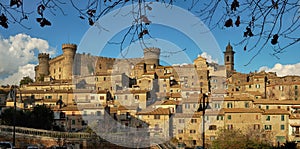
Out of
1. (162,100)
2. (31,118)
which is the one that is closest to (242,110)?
(162,100)

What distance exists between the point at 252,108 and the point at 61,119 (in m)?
18.6

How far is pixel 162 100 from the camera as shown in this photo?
39.4m

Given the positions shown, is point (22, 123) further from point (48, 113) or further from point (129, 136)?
point (129, 136)

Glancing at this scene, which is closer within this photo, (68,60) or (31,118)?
(31,118)

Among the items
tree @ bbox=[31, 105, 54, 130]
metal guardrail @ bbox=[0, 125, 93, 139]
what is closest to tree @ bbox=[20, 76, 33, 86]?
tree @ bbox=[31, 105, 54, 130]

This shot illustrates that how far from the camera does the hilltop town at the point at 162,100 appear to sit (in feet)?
102

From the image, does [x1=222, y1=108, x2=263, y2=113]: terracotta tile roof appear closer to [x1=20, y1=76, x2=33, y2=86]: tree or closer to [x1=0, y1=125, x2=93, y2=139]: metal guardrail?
[x1=0, y1=125, x2=93, y2=139]: metal guardrail

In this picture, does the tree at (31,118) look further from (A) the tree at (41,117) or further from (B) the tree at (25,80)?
(B) the tree at (25,80)

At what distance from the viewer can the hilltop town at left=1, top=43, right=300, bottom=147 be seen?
31.0 meters

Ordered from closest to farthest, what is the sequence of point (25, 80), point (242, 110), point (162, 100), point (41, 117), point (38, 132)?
1. point (38, 132)
2. point (41, 117)
3. point (242, 110)
4. point (162, 100)
5. point (25, 80)

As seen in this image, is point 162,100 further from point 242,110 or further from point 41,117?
point 41,117

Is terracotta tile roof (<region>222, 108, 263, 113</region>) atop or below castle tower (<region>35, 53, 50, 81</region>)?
below

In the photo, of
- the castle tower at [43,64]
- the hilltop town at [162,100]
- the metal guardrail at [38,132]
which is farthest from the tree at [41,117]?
the castle tower at [43,64]

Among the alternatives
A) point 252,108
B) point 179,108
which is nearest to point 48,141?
point 179,108
